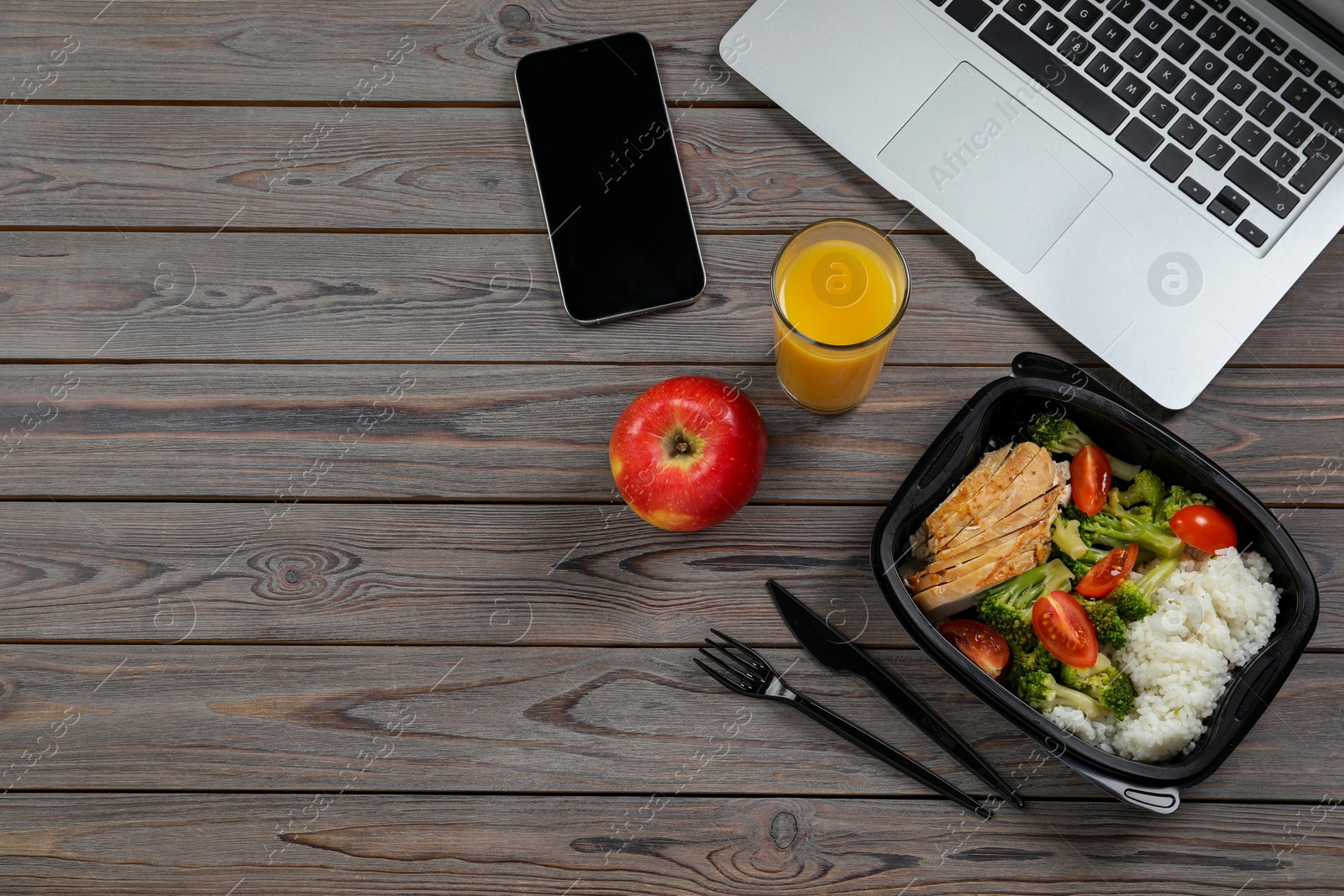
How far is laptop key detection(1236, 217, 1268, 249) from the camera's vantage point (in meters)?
0.93

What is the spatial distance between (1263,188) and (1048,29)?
287 mm

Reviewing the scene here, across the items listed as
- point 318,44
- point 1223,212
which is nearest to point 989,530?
point 1223,212

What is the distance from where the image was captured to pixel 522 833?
1.00 meters

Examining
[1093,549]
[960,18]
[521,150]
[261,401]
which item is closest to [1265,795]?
[1093,549]

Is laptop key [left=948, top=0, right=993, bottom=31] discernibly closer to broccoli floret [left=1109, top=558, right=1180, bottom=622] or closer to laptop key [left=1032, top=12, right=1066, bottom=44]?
laptop key [left=1032, top=12, right=1066, bottom=44]

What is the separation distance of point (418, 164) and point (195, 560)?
552 mm

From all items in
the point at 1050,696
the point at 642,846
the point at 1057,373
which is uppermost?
the point at 1057,373

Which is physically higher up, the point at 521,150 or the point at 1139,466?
the point at 521,150

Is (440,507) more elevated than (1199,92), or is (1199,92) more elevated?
(1199,92)

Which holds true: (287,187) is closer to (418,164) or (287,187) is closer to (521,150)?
(418,164)

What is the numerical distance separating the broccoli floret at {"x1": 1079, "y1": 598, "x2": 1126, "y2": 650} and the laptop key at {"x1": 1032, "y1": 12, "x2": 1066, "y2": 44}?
2.02 ft

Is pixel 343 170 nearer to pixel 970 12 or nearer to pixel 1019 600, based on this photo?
pixel 970 12

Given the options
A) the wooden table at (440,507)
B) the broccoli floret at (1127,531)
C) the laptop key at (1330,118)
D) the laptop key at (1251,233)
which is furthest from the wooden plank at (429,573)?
the laptop key at (1330,118)

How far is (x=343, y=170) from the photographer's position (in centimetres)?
108
